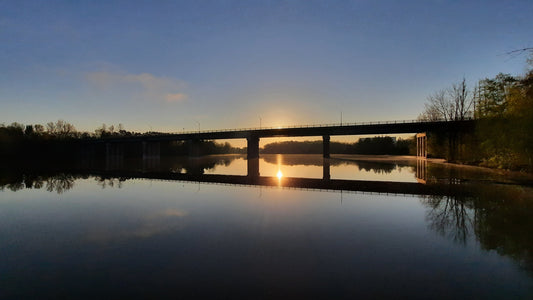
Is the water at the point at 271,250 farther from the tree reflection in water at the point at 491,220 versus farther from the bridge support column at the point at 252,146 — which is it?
the bridge support column at the point at 252,146

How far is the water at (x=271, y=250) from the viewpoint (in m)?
7.57

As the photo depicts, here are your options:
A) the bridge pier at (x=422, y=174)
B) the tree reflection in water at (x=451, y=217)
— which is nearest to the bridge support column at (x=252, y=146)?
the bridge pier at (x=422, y=174)

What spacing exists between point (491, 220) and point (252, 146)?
98841mm

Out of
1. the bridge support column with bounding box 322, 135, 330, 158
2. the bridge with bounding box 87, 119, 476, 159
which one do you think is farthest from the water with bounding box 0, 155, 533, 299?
the bridge support column with bounding box 322, 135, 330, 158

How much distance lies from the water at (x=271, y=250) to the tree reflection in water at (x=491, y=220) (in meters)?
0.06

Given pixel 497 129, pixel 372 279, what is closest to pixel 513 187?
pixel 497 129

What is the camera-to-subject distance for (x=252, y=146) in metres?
112

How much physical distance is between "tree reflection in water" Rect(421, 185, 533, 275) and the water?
6 centimetres

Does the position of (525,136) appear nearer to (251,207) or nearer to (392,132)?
(251,207)

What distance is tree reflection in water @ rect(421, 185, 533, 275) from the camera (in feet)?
35.8

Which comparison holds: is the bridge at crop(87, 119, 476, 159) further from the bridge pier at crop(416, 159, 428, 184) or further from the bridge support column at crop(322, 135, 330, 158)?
the bridge pier at crop(416, 159, 428, 184)

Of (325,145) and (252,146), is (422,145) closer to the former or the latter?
(325,145)

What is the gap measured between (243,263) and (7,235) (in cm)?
1212

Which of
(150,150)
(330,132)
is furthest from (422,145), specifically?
(150,150)
